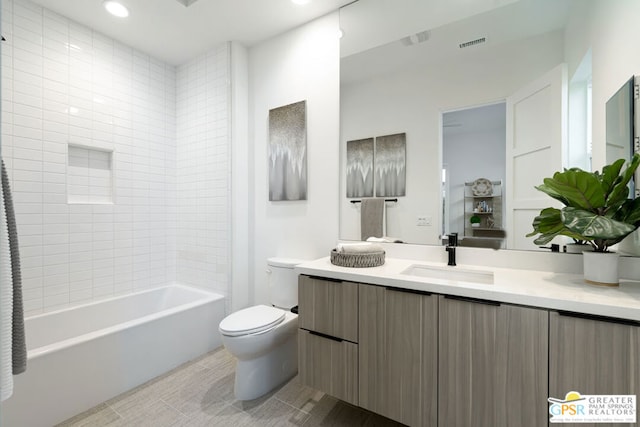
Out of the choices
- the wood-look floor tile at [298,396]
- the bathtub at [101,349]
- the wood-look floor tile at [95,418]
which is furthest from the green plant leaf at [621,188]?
the wood-look floor tile at [95,418]

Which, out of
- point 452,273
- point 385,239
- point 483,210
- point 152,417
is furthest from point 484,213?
point 152,417

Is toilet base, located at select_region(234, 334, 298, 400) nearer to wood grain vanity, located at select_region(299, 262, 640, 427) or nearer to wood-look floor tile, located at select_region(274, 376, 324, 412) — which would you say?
wood-look floor tile, located at select_region(274, 376, 324, 412)

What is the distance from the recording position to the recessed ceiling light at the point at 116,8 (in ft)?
6.81

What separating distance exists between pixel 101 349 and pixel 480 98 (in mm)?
2740

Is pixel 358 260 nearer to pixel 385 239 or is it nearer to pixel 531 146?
pixel 385 239

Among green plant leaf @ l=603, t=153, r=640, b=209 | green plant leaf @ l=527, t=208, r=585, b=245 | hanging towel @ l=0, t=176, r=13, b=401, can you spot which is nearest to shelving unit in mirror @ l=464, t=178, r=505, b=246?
green plant leaf @ l=527, t=208, r=585, b=245

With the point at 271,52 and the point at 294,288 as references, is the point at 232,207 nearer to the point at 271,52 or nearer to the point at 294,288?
the point at 294,288

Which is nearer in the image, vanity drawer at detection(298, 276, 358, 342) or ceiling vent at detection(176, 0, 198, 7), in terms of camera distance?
vanity drawer at detection(298, 276, 358, 342)

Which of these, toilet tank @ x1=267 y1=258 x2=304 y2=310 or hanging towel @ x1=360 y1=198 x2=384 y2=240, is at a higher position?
hanging towel @ x1=360 y1=198 x2=384 y2=240

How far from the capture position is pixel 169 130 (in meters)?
2.95

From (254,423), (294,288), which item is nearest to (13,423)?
(254,423)

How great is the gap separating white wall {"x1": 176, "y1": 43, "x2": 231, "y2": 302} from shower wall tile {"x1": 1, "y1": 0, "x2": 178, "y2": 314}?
5.5 inches

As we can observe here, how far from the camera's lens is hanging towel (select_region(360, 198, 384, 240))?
1999 millimetres

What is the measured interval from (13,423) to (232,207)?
1.74 meters
